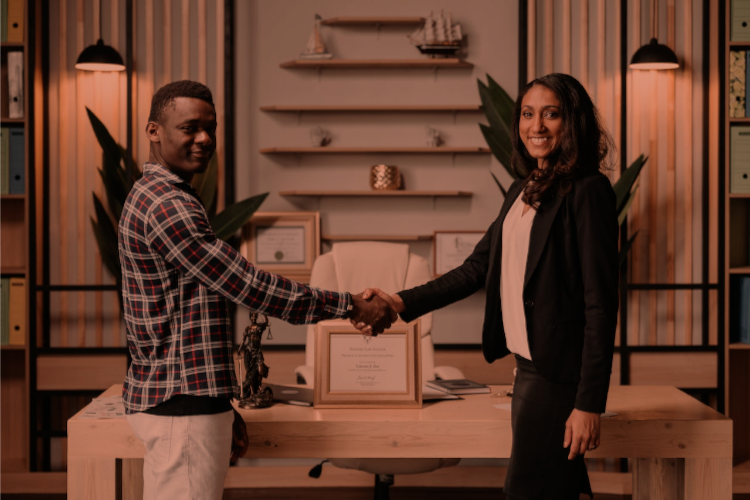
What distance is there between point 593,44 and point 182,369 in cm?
290

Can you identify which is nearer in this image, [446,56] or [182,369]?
[182,369]

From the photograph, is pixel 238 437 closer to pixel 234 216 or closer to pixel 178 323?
pixel 178 323

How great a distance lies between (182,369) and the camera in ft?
5.17

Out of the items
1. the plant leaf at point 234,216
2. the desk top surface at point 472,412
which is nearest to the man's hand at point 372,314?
the desk top surface at point 472,412

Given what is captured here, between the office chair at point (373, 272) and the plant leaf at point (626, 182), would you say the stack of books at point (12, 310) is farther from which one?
the plant leaf at point (626, 182)

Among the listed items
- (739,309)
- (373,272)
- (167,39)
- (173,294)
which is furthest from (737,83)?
(173,294)

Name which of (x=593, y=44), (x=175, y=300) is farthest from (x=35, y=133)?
(x=593, y=44)

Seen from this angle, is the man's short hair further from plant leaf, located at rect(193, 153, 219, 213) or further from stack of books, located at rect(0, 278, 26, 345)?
stack of books, located at rect(0, 278, 26, 345)

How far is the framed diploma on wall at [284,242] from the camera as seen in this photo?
3.79 meters

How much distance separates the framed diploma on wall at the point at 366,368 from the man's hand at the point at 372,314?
87 millimetres

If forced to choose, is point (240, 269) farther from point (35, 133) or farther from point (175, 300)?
point (35, 133)

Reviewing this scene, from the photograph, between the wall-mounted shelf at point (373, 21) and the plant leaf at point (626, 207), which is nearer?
the plant leaf at point (626, 207)

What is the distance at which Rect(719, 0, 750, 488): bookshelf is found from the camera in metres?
3.59

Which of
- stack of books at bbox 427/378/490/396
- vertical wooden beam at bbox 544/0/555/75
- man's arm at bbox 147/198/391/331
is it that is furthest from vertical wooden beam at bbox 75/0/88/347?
man's arm at bbox 147/198/391/331
